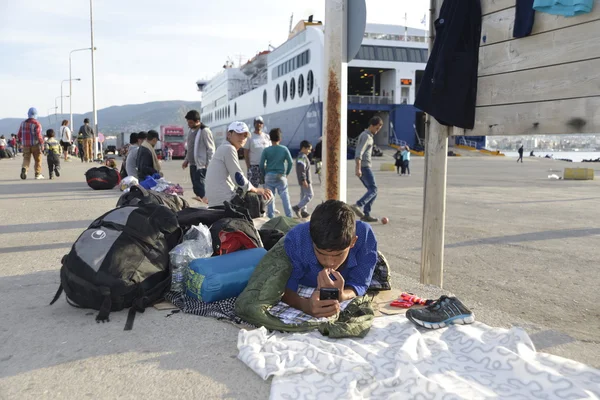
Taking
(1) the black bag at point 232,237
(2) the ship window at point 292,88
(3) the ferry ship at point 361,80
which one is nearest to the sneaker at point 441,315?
(1) the black bag at point 232,237

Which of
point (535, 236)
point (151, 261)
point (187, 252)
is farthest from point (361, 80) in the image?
point (151, 261)

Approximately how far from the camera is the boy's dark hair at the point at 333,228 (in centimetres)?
286

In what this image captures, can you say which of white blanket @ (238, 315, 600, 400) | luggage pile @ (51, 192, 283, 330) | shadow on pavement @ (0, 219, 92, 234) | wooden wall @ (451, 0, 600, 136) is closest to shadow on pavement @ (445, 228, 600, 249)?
wooden wall @ (451, 0, 600, 136)

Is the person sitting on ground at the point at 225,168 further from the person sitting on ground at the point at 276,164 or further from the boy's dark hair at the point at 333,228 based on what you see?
the boy's dark hair at the point at 333,228

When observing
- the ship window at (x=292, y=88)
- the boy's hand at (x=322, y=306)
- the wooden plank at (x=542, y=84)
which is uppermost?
the ship window at (x=292, y=88)

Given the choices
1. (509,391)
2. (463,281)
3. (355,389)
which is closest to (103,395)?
(355,389)

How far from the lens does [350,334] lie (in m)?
2.89

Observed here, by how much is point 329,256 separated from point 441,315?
83 cm

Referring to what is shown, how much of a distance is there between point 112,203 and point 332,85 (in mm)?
6511

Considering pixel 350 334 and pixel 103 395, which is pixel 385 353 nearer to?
pixel 350 334

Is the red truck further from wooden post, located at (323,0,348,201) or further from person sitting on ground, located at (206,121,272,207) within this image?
wooden post, located at (323,0,348,201)

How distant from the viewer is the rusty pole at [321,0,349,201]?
165 inches

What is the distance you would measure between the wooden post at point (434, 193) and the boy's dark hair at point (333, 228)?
160 cm

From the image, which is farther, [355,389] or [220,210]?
[220,210]
